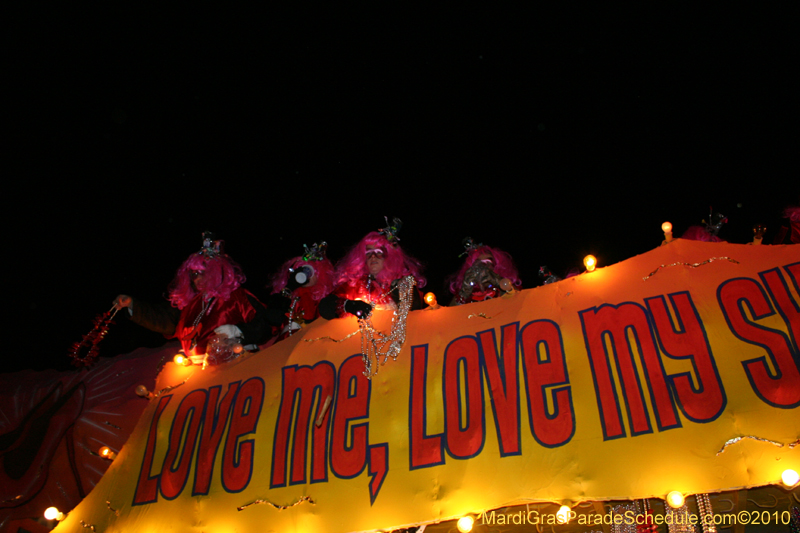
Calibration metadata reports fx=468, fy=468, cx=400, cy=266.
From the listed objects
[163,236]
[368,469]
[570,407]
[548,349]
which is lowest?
[368,469]

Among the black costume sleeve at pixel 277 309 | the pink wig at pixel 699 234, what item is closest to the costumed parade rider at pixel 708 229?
the pink wig at pixel 699 234

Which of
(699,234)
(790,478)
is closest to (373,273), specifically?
(790,478)

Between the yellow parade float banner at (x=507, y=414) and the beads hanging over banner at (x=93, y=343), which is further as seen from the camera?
the beads hanging over banner at (x=93, y=343)

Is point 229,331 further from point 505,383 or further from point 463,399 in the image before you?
point 505,383

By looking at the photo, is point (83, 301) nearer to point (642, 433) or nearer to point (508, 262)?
point (508, 262)

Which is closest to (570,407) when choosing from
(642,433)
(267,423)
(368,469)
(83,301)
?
(642,433)

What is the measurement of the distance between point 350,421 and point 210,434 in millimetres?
875

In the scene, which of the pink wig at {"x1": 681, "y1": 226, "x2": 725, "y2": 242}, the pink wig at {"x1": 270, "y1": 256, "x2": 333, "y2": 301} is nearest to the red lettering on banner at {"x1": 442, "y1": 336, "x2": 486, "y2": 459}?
the pink wig at {"x1": 270, "y1": 256, "x2": 333, "y2": 301}

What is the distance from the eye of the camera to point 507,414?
6.84 ft

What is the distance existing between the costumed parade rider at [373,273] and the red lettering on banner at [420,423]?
60 cm

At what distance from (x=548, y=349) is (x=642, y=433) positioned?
0.52m

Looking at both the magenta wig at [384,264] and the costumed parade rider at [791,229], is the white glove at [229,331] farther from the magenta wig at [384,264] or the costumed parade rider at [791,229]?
the costumed parade rider at [791,229]

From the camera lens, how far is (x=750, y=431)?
1.70m

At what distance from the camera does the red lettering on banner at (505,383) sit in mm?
2016
